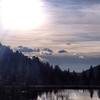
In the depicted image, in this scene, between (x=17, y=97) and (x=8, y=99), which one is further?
(x=17, y=97)

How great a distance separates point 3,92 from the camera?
182m

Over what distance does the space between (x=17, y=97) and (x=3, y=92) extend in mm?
8209

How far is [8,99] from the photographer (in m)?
173

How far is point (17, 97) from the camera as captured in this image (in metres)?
188

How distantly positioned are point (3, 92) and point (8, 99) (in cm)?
895

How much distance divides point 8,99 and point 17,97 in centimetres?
1527
